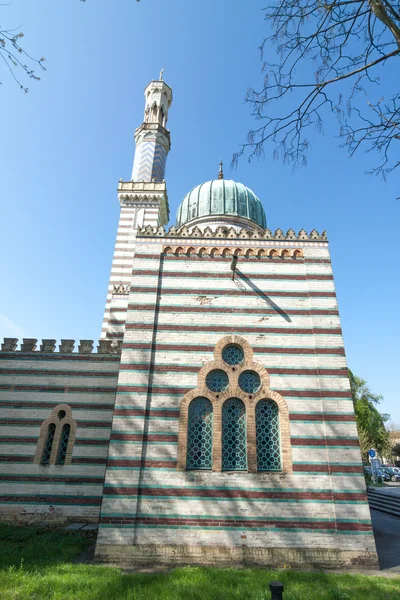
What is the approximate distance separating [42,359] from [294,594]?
11075 millimetres

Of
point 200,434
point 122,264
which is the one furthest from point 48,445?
point 122,264

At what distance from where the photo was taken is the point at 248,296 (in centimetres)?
1083

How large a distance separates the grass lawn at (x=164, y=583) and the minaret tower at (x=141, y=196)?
9.69 m

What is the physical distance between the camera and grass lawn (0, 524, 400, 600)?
19.2ft

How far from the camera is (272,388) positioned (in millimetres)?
9750

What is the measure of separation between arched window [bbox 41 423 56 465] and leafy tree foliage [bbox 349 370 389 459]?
26.0 metres

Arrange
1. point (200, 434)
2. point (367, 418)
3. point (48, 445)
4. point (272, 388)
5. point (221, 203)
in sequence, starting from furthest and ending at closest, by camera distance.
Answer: point (367, 418), point (221, 203), point (48, 445), point (272, 388), point (200, 434)

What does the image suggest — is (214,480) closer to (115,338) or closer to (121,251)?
(115,338)

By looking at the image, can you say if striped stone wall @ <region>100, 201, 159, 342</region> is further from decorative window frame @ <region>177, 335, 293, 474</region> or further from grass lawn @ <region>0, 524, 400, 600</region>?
grass lawn @ <region>0, 524, 400, 600</region>

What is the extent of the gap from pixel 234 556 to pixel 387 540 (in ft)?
21.6

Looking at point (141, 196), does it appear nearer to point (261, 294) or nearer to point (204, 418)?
point (261, 294)

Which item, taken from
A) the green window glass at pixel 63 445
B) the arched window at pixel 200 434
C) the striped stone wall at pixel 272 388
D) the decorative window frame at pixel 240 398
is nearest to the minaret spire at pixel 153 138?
the striped stone wall at pixel 272 388

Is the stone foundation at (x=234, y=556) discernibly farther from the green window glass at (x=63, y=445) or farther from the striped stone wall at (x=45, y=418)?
the green window glass at (x=63, y=445)

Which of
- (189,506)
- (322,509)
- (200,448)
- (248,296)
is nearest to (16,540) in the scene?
(189,506)
